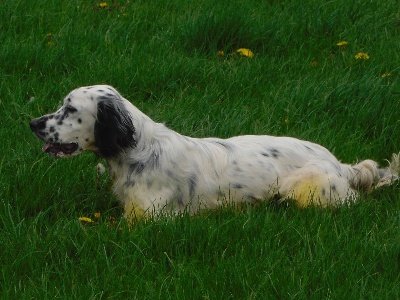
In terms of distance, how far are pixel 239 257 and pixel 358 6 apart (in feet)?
14.4

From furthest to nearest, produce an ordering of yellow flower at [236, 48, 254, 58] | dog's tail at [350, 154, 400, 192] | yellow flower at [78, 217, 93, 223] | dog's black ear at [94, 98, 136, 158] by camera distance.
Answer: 1. yellow flower at [236, 48, 254, 58]
2. dog's tail at [350, 154, 400, 192]
3. dog's black ear at [94, 98, 136, 158]
4. yellow flower at [78, 217, 93, 223]

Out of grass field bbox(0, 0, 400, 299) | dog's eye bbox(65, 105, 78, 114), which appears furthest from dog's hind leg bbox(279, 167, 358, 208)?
dog's eye bbox(65, 105, 78, 114)

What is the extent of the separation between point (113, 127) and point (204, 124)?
4.35 ft

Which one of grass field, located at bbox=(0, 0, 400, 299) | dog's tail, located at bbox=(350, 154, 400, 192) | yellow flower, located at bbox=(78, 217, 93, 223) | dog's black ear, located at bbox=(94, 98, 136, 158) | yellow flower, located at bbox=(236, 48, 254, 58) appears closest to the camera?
grass field, located at bbox=(0, 0, 400, 299)

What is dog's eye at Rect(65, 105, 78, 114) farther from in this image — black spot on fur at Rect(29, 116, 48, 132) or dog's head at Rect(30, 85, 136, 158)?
black spot on fur at Rect(29, 116, 48, 132)

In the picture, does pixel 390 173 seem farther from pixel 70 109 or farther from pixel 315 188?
pixel 70 109

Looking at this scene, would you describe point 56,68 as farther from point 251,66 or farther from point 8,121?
point 251,66

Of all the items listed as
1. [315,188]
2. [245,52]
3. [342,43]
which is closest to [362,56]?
[342,43]

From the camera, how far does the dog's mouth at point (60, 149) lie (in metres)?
5.08

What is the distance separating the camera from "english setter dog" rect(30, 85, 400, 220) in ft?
16.5

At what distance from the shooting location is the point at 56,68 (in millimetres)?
6965

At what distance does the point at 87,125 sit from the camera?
5066 millimetres

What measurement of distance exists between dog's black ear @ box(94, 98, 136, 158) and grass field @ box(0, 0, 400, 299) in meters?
0.35

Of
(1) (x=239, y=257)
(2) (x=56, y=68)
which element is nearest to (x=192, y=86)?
(2) (x=56, y=68)
